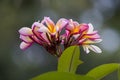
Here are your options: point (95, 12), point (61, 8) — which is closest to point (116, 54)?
Answer: point (61, 8)

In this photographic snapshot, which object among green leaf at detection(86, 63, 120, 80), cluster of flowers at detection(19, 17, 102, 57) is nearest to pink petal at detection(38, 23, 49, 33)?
cluster of flowers at detection(19, 17, 102, 57)

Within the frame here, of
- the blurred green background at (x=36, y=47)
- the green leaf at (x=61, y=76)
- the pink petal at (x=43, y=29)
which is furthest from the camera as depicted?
the blurred green background at (x=36, y=47)

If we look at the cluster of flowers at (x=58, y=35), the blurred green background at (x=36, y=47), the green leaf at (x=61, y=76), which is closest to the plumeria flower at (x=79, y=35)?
the cluster of flowers at (x=58, y=35)

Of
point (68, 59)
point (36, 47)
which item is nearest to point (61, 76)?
point (68, 59)

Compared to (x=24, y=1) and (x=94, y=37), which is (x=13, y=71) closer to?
(x=24, y=1)

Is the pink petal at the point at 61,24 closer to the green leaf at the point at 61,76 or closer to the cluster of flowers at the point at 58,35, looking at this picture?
the cluster of flowers at the point at 58,35

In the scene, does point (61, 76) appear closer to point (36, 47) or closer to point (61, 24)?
point (61, 24)
